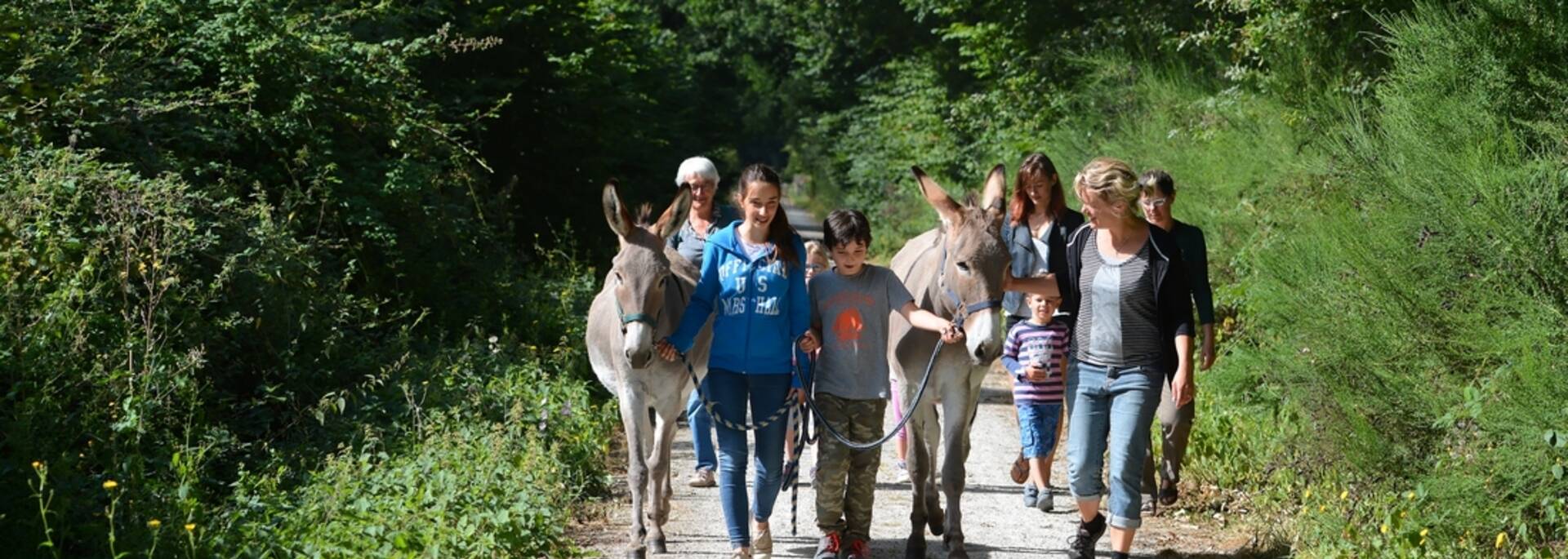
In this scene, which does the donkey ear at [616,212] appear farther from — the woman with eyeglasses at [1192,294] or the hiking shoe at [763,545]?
the woman with eyeglasses at [1192,294]

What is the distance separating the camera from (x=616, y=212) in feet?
22.9

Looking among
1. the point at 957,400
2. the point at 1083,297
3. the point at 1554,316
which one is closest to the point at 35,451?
the point at 957,400

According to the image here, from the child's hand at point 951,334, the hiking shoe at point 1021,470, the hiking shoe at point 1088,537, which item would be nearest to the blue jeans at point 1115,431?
the hiking shoe at point 1088,537

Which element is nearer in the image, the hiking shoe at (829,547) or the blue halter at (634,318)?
the blue halter at (634,318)

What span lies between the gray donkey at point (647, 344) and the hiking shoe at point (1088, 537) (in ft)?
6.22

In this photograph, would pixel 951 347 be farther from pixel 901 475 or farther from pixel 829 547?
pixel 901 475

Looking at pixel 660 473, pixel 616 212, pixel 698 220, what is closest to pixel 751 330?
pixel 616 212

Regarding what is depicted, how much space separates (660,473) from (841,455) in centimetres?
93

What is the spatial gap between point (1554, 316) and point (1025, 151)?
15.3m

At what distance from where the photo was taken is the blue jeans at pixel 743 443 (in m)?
6.84

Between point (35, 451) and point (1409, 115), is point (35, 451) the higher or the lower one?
the lower one

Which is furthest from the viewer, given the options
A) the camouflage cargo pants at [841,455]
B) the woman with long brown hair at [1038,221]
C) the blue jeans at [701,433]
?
the blue jeans at [701,433]

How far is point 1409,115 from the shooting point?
744cm

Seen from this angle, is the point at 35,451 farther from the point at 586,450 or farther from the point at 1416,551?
the point at 1416,551
